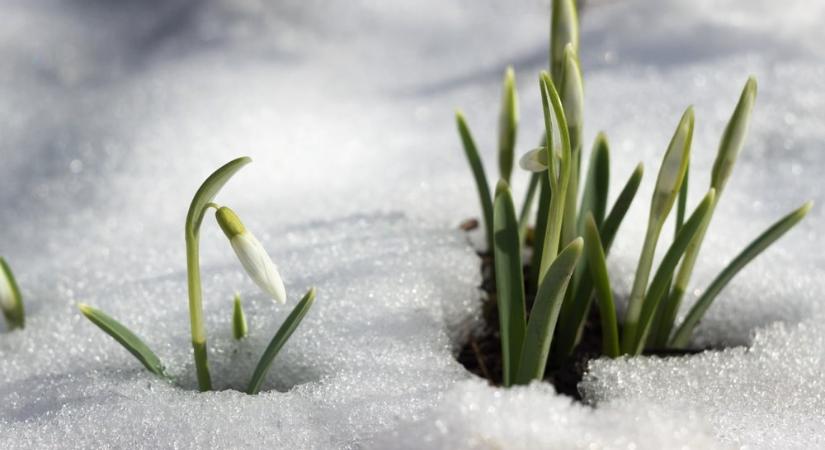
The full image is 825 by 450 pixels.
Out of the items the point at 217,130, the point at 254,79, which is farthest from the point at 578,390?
the point at 254,79

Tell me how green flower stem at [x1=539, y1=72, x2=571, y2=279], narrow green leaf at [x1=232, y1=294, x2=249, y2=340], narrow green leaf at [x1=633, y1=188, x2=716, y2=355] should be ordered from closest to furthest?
green flower stem at [x1=539, y1=72, x2=571, y2=279] < narrow green leaf at [x1=633, y1=188, x2=716, y2=355] < narrow green leaf at [x1=232, y1=294, x2=249, y2=340]

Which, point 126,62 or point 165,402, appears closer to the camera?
point 165,402

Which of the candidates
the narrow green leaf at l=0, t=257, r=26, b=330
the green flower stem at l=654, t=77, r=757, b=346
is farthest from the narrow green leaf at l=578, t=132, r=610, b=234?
the narrow green leaf at l=0, t=257, r=26, b=330

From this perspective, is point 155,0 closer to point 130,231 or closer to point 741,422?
point 130,231

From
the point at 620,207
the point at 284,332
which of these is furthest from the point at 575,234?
the point at 284,332

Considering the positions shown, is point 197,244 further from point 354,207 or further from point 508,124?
point 354,207

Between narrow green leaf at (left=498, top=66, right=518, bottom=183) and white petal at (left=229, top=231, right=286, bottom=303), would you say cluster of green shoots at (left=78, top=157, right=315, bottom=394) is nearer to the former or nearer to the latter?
white petal at (left=229, top=231, right=286, bottom=303)

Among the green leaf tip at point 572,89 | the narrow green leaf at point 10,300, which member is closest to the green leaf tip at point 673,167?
the green leaf tip at point 572,89
